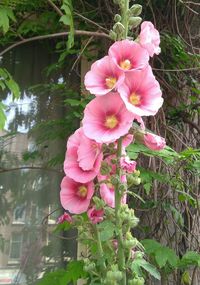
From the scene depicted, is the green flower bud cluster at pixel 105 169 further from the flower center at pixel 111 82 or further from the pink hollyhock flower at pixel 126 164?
the flower center at pixel 111 82

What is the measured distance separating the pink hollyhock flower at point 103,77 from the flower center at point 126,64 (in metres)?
0.02

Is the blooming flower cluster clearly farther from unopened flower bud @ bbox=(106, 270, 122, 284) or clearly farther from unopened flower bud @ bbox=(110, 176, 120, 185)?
unopened flower bud @ bbox=(106, 270, 122, 284)

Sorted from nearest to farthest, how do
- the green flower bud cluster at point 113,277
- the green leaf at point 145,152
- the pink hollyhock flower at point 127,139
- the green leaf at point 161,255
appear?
the green flower bud cluster at point 113,277, the pink hollyhock flower at point 127,139, the green leaf at point 145,152, the green leaf at point 161,255

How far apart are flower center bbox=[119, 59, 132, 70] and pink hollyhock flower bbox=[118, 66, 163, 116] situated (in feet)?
0.04

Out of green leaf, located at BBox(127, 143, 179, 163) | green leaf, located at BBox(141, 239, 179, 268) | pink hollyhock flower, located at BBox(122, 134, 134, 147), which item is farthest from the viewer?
green leaf, located at BBox(141, 239, 179, 268)

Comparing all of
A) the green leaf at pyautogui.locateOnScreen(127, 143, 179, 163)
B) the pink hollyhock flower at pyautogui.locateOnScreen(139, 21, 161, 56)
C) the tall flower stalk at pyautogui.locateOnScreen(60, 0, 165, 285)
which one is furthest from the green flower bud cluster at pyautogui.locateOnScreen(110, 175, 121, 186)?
the green leaf at pyautogui.locateOnScreen(127, 143, 179, 163)

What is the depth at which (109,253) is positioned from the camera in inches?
32.3

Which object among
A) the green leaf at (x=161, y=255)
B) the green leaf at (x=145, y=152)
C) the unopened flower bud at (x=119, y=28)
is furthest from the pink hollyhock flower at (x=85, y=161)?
the green leaf at (x=161, y=255)

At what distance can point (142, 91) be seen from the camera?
0.79m

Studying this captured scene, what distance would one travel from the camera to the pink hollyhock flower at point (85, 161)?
777 millimetres

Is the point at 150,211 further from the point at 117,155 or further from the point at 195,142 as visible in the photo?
the point at 117,155

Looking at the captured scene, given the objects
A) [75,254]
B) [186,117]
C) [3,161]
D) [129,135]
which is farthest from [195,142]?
[129,135]

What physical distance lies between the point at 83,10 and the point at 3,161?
0.87 metres

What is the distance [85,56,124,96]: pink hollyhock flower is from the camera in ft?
2.55
